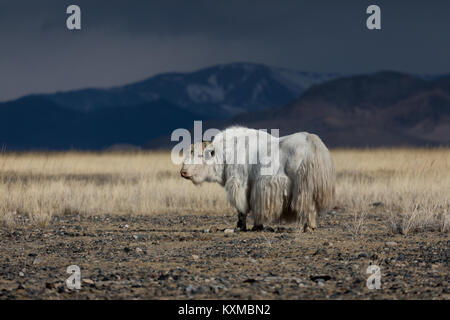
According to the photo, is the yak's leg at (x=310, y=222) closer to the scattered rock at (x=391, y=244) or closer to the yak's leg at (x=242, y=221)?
the yak's leg at (x=242, y=221)

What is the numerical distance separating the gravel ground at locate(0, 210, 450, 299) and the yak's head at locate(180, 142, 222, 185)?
95 centimetres

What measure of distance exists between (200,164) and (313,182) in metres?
2.14

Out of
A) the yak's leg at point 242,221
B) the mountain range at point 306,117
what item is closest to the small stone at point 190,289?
the yak's leg at point 242,221

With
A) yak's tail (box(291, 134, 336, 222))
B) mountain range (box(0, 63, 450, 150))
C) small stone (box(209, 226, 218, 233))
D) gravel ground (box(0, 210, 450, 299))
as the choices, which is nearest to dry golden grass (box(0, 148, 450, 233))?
gravel ground (box(0, 210, 450, 299))

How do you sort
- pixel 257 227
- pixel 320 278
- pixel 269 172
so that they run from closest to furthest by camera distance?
pixel 320 278, pixel 269 172, pixel 257 227

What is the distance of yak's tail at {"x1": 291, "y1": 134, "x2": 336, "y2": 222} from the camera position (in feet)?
41.6

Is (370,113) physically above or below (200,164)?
above

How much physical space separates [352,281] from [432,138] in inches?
4078

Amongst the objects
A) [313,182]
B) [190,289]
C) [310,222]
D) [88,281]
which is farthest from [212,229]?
[190,289]

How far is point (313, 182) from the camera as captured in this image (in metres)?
12.7

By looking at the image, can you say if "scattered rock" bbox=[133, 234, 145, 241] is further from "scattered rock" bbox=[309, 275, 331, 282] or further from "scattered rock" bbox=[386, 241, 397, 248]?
"scattered rock" bbox=[309, 275, 331, 282]

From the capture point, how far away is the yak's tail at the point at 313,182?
1269 centimetres

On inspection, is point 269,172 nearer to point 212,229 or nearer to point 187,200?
point 212,229
